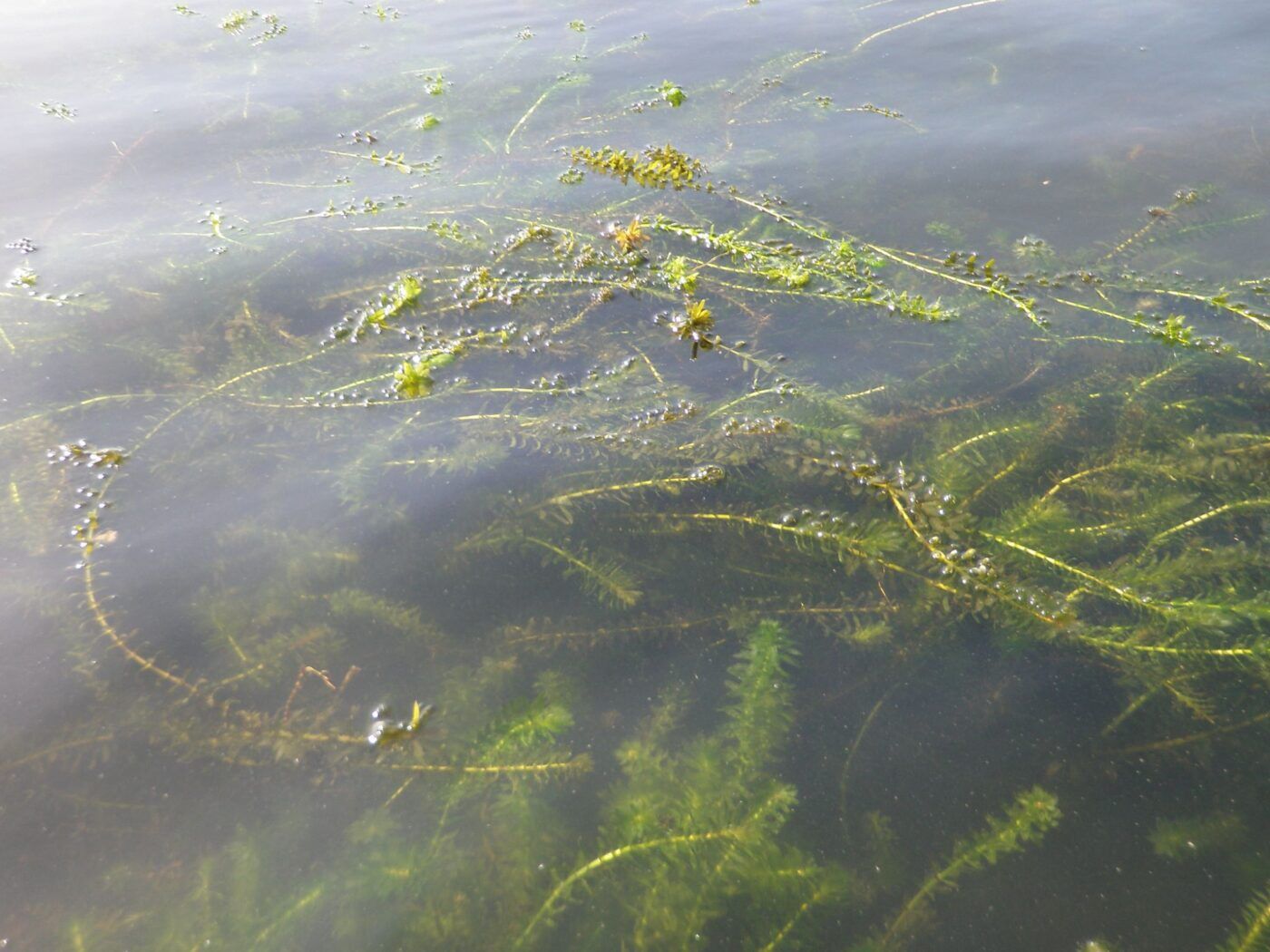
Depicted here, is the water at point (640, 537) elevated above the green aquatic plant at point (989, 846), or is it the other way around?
the water at point (640, 537)

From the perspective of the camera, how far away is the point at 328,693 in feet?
5.90

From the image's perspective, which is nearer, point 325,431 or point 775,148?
point 325,431

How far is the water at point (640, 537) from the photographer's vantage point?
61.0 inches

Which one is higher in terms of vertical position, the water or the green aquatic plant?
the water

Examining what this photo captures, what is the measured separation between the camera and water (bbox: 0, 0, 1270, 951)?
1549 mm

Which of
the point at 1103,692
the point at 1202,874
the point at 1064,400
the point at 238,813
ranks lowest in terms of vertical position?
the point at 1202,874

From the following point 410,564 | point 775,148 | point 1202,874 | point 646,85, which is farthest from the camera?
point 646,85

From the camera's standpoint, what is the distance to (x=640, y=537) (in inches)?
83.2

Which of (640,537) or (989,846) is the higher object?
(640,537)

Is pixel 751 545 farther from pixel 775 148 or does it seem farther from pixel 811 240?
pixel 775 148

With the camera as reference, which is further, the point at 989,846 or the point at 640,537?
the point at 640,537

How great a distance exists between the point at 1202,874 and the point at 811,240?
8.51 feet

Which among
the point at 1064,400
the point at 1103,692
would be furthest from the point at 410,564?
the point at 1064,400

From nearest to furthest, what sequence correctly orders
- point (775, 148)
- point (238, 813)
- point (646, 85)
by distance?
point (238, 813) → point (775, 148) → point (646, 85)
